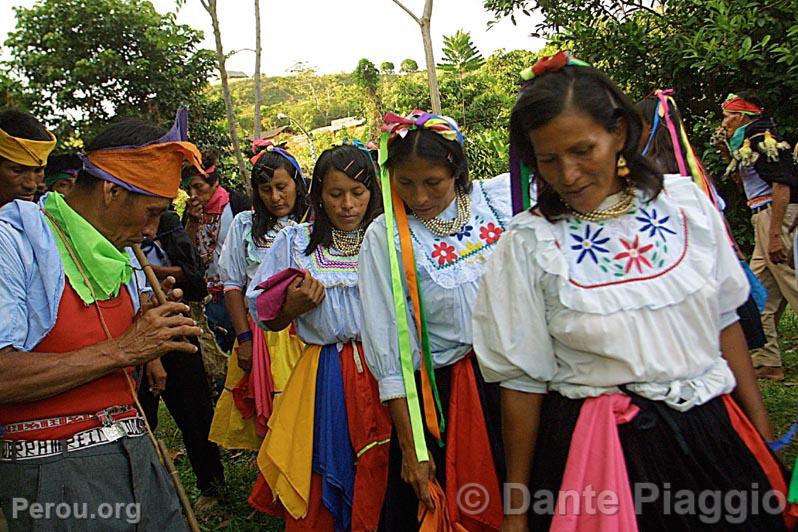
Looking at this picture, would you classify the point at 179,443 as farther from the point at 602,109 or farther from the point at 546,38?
the point at 546,38

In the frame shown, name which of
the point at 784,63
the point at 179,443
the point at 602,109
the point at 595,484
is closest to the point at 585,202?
the point at 602,109

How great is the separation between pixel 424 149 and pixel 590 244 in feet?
2.89

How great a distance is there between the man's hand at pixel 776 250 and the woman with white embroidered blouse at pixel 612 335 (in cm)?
377

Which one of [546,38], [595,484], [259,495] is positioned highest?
[546,38]

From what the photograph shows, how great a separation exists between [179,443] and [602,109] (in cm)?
460

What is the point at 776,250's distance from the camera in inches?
205

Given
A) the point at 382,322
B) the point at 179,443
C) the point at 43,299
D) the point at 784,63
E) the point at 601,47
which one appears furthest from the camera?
the point at 601,47

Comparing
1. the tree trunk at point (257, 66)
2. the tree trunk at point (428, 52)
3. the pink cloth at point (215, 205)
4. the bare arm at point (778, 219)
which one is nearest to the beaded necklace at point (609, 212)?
the pink cloth at point (215, 205)

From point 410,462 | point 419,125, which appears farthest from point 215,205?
point 410,462

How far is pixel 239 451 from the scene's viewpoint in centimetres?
493

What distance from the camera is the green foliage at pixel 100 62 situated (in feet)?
42.0

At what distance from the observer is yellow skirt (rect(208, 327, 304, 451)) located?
3.93 m

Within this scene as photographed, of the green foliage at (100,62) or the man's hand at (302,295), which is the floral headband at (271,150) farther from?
the green foliage at (100,62)

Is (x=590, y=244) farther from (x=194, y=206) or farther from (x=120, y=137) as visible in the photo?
(x=194, y=206)
